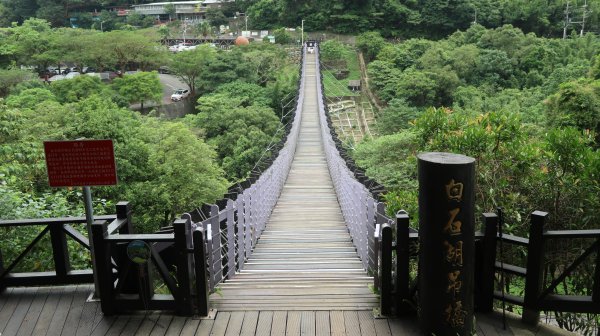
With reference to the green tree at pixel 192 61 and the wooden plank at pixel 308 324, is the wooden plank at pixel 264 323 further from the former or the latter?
the green tree at pixel 192 61

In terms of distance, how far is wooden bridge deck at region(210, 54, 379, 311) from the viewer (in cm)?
309

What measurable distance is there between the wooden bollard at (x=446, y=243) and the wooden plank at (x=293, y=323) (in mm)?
659

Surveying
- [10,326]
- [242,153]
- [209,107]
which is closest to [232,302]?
[10,326]

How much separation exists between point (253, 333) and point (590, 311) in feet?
5.85

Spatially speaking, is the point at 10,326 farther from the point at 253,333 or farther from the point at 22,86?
the point at 22,86

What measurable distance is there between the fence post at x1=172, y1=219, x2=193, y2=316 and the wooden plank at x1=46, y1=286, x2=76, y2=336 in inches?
26.4

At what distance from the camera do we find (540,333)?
9.00 ft

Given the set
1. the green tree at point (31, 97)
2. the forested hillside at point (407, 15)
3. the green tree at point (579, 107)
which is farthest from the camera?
the forested hillside at point (407, 15)

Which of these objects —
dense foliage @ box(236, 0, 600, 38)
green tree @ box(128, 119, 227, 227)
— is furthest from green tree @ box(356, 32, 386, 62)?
green tree @ box(128, 119, 227, 227)

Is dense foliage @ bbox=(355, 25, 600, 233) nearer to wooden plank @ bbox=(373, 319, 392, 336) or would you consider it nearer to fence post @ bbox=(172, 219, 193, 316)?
wooden plank @ bbox=(373, 319, 392, 336)

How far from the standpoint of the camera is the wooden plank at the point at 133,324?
282cm

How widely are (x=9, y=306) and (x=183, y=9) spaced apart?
48.7 meters

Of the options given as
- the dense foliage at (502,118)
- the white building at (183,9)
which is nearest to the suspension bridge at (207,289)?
the dense foliage at (502,118)

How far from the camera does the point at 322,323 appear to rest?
283 centimetres
